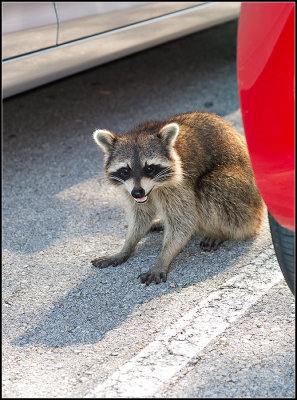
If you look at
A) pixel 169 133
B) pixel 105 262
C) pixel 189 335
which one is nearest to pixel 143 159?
pixel 169 133

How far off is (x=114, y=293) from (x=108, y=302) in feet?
0.34

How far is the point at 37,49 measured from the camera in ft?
14.9

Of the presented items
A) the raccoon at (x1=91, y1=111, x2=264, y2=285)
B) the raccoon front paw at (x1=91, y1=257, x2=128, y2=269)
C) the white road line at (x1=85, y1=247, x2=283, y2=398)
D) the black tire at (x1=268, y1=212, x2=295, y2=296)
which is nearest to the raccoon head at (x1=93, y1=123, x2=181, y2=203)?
the raccoon at (x1=91, y1=111, x2=264, y2=285)

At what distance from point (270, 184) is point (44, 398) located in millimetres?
1283

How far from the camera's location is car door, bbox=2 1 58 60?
4250 millimetres

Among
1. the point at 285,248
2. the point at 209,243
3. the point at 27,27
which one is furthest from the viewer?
the point at 27,27

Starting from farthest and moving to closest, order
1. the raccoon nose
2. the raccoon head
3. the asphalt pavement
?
the raccoon head < the raccoon nose < the asphalt pavement

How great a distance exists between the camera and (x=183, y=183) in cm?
395

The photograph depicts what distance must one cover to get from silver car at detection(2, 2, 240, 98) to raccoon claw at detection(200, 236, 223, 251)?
1.82 m

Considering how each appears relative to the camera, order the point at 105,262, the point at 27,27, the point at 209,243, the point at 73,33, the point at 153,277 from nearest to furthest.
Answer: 1. the point at 153,277
2. the point at 105,262
3. the point at 209,243
4. the point at 27,27
5. the point at 73,33

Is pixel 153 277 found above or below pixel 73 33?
below

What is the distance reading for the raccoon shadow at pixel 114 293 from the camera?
3.12 meters

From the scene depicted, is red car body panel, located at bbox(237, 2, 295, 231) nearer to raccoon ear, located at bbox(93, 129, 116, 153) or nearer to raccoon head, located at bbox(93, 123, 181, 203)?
raccoon head, located at bbox(93, 123, 181, 203)

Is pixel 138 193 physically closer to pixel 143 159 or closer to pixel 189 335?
pixel 143 159
